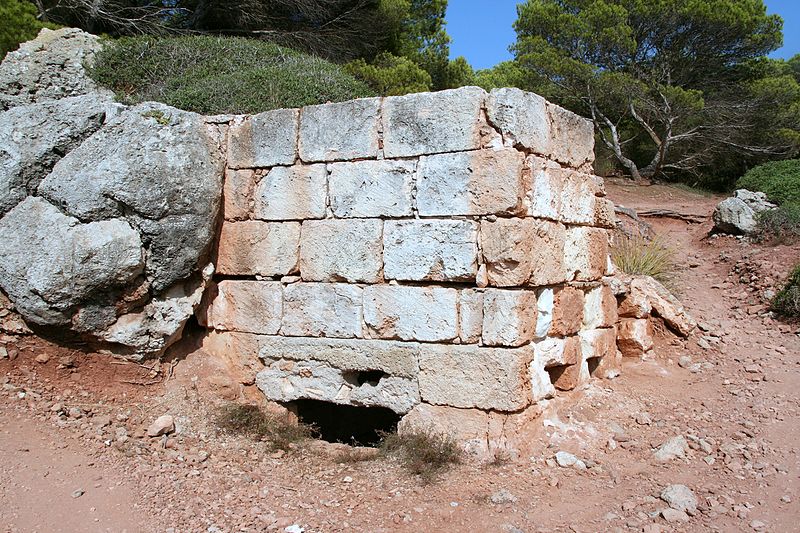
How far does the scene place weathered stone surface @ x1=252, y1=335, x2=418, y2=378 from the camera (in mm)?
5062

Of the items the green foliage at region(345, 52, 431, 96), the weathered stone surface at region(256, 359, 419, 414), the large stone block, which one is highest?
the green foliage at region(345, 52, 431, 96)

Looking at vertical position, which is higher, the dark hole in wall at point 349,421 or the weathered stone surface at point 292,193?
the weathered stone surface at point 292,193

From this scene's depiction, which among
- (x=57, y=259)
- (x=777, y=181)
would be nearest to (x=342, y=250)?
(x=57, y=259)

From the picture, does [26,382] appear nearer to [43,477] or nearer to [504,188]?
[43,477]

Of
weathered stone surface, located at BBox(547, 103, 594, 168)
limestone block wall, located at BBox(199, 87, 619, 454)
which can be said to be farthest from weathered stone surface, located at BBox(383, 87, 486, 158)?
weathered stone surface, located at BBox(547, 103, 594, 168)

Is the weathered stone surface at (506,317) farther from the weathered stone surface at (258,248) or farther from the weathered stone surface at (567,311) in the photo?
the weathered stone surface at (258,248)

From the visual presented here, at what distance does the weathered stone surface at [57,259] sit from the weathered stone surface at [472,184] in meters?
2.23

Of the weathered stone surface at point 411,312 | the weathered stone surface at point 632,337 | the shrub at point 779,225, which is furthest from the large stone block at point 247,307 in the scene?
the shrub at point 779,225

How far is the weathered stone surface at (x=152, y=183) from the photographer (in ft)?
16.1

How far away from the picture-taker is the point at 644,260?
8.10 m

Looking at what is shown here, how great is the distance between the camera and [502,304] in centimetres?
470

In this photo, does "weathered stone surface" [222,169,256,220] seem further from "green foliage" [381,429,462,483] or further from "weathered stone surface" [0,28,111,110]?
"weathered stone surface" [0,28,111,110]

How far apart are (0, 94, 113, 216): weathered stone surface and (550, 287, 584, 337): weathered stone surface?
3.87m

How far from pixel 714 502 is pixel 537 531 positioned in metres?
1.17
